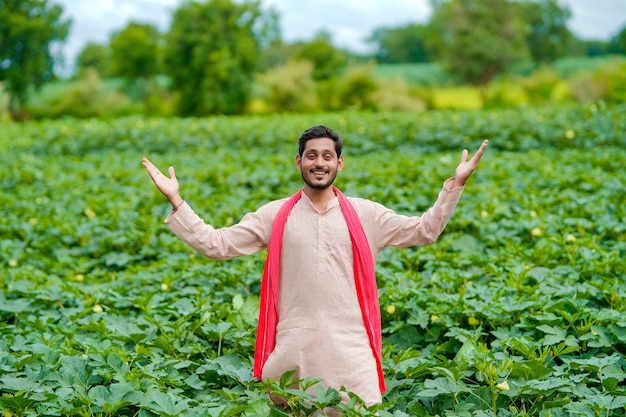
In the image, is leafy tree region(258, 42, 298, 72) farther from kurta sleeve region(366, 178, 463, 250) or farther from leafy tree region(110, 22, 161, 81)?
kurta sleeve region(366, 178, 463, 250)

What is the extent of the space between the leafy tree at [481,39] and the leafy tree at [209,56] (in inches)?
364

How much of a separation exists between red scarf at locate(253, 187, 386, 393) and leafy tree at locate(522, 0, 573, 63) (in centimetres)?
4920

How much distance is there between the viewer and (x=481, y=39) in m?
30.4

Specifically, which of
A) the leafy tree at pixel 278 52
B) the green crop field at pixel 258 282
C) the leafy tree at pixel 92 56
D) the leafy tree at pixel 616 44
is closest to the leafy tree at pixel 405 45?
the leafy tree at pixel 278 52

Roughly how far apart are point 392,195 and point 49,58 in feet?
92.1

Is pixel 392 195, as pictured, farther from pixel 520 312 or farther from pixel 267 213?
pixel 267 213

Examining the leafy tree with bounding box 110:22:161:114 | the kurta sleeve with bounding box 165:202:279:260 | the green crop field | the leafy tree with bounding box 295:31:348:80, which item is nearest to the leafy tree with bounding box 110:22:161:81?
the leafy tree with bounding box 110:22:161:114

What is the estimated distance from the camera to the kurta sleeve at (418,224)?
2.34m

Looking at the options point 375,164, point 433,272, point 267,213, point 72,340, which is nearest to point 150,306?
point 72,340

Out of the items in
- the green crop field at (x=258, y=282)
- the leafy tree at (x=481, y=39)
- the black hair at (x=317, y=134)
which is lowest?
the green crop field at (x=258, y=282)

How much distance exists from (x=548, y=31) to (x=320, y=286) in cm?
5141

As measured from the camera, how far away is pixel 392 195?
20.2ft

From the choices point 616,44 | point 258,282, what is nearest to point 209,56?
point 258,282

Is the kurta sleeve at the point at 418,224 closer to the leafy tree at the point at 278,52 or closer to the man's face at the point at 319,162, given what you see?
the man's face at the point at 319,162
